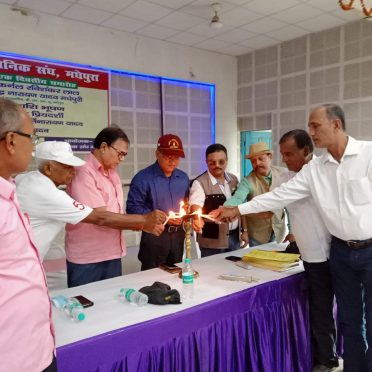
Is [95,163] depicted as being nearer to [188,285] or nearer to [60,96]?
[188,285]

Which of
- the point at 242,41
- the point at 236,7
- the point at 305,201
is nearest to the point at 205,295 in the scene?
the point at 305,201

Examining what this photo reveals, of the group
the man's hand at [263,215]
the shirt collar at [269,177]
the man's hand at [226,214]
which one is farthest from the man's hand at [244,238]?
the man's hand at [226,214]

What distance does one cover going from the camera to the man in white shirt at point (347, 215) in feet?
6.59

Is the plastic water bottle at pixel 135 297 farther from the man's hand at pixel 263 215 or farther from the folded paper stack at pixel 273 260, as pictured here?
the man's hand at pixel 263 215

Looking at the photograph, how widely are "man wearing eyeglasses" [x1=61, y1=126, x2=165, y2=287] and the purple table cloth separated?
97cm

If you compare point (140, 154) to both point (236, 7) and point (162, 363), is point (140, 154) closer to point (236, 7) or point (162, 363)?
point (236, 7)

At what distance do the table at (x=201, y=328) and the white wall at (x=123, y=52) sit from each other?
3830 millimetres

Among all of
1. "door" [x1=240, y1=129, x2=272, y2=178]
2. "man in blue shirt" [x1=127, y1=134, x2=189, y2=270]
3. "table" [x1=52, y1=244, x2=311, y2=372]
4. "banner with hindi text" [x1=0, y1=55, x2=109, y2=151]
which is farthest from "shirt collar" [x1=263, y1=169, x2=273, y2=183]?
"door" [x1=240, y1=129, x2=272, y2=178]

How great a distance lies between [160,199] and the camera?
115 inches

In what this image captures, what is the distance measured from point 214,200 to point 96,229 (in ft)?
3.95

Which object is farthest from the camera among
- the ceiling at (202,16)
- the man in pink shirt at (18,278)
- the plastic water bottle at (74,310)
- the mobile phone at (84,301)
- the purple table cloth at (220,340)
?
the ceiling at (202,16)

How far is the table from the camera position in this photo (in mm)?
1500

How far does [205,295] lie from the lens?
6.35ft

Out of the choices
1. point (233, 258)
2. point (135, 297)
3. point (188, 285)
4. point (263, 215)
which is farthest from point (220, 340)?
point (263, 215)
